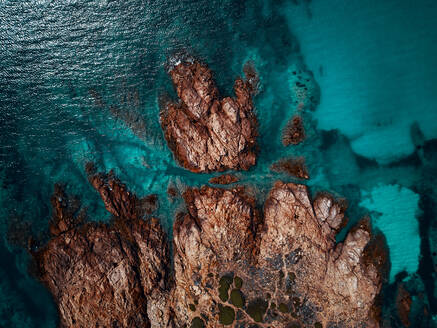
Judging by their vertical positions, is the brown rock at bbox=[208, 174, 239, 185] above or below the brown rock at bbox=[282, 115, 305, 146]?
below

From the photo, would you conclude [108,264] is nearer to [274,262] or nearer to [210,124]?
[274,262]

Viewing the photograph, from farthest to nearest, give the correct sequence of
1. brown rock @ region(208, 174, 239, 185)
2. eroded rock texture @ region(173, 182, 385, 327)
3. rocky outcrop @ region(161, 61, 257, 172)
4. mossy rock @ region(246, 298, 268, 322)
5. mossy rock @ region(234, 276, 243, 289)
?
1. brown rock @ region(208, 174, 239, 185)
2. rocky outcrop @ region(161, 61, 257, 172)
3. mossy rock @ region(234, 276, 243, 289)
4. mossy rock @ region(246, 298, 268, 322)
5. eroded rock texture @ region(173, 182, 385, 327)

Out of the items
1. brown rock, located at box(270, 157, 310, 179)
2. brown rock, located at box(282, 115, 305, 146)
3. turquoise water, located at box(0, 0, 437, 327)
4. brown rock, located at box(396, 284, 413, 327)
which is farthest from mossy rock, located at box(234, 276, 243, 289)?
brown rock, located at box(396, 284, 413, 327)

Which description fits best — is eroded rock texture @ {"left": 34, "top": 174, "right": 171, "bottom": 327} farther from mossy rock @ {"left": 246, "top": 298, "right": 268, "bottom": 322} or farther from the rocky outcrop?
mossy rock @ {"left": 246, "top": 298, "right": 268, "bottom": 322}

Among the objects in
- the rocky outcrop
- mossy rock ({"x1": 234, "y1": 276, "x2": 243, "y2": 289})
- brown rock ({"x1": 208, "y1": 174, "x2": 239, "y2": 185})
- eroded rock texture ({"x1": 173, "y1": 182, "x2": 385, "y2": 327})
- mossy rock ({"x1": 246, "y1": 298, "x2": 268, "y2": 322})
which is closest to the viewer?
eroded rock texture ({"x1": 173, "y1": 182, "x2": 385, "y2": 327})

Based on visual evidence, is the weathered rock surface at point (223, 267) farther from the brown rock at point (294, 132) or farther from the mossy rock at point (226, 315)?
the brown rock at point (294, 132)

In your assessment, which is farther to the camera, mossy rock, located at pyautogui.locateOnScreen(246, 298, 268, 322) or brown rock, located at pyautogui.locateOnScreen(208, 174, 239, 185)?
brown rock, located at pyautogui.locateOnScreen(208, 174, 239, 185)

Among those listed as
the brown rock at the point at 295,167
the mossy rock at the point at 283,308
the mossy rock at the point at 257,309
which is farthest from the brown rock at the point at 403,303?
the brown rock at the point at 295,167
